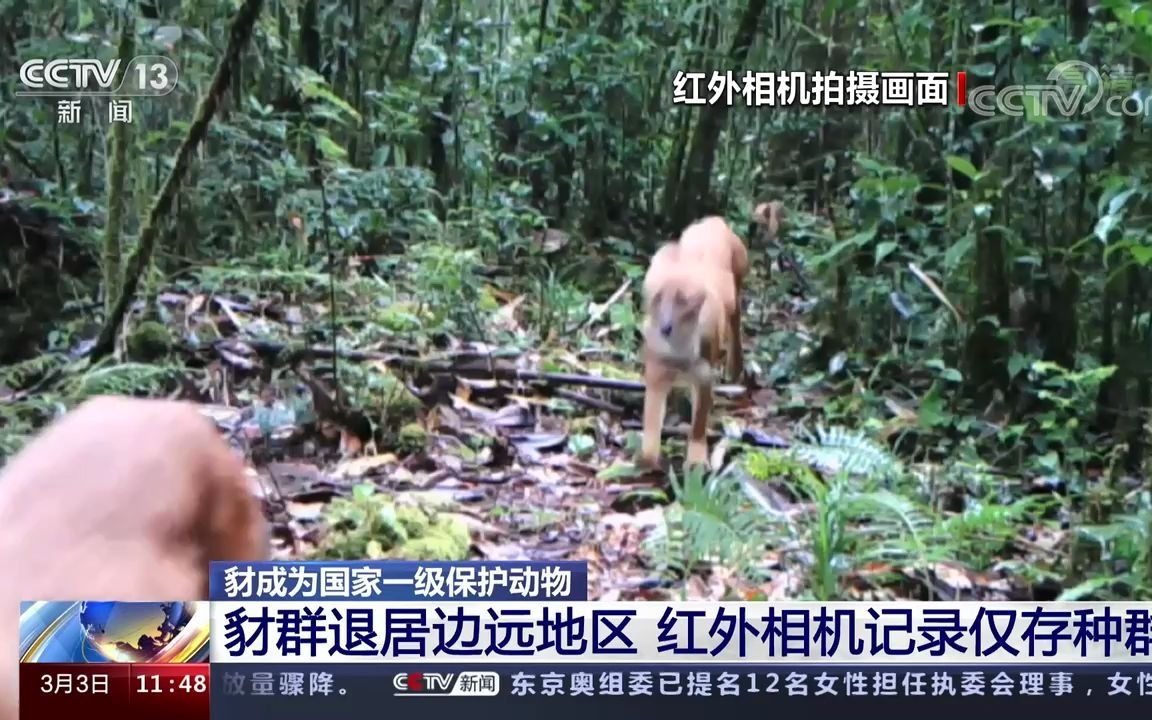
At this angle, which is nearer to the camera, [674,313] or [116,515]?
[116,515]

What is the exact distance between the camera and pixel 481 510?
143 cm

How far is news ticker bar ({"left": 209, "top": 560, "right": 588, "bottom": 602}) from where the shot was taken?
1.37m

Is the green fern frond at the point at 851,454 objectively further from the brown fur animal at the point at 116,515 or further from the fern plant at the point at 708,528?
the brown fur animal at the point at 116,515

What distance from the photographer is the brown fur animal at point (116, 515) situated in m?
1.34

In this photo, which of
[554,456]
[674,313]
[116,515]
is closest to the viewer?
[116,515]

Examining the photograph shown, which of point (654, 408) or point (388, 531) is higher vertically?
point (654, 408)

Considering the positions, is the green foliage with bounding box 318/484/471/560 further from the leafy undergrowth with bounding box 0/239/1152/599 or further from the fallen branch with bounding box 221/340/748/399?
the fallen branch with bounding box 221/340/748/399

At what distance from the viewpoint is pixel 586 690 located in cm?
138

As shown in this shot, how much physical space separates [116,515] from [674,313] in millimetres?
693

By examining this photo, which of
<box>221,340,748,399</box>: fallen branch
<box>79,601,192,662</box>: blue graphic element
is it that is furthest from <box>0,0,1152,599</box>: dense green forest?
<box>79,601,192,662</box>: blue graphic element

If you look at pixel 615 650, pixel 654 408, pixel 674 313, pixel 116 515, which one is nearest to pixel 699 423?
pixel 654 408

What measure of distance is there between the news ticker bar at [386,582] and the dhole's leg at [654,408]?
18 cm

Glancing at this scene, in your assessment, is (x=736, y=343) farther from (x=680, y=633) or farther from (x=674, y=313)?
(x=680, y=633)

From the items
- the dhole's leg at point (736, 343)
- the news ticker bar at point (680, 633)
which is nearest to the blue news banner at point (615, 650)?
the news ticker bar at point (680, 633)
